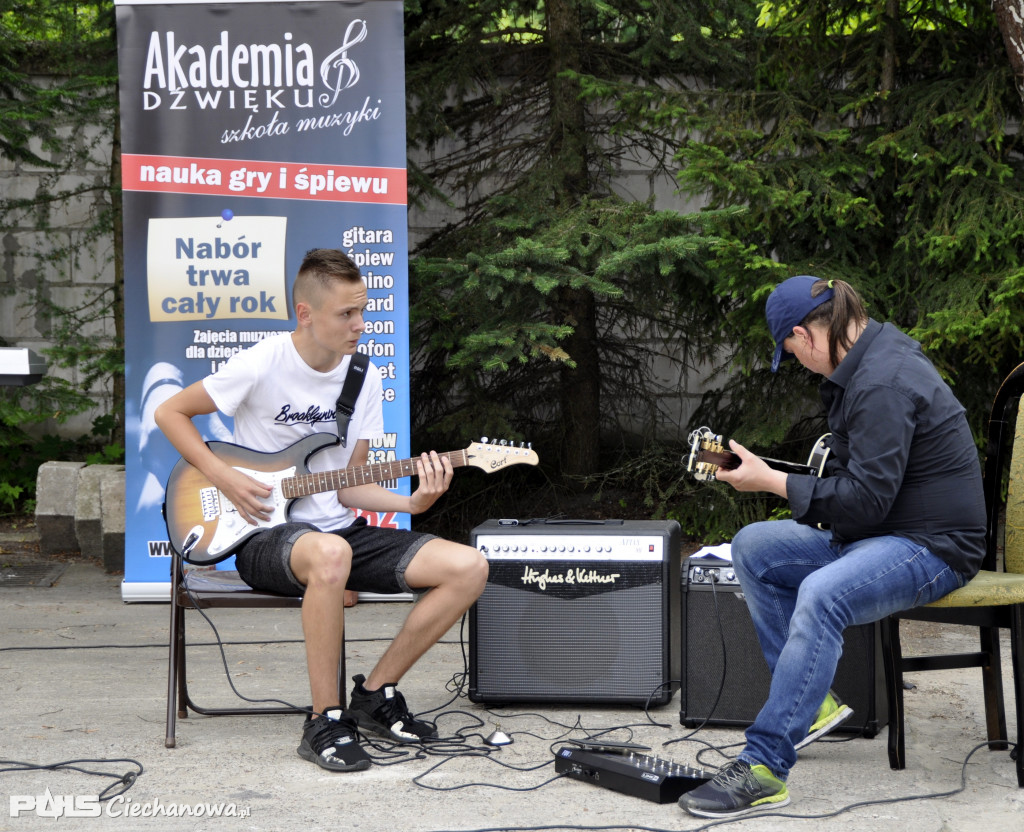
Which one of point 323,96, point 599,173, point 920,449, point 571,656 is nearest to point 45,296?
point 323,96

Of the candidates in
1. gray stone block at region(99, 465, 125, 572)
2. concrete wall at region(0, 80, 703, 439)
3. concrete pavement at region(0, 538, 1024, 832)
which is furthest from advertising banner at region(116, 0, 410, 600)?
concrete wall at region(0, 80, 703, 439)

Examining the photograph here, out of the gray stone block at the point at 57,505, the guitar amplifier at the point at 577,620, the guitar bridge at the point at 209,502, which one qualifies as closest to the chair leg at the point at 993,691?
the guitar amplifier at the point at 577,620

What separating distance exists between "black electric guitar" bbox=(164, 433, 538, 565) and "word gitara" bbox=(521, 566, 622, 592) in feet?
1.40

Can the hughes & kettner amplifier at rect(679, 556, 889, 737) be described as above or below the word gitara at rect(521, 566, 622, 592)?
below

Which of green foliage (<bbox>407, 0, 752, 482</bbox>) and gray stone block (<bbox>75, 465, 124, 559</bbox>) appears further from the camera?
gray stone block (<bbox>75, 465, 124, 559</bbox>)

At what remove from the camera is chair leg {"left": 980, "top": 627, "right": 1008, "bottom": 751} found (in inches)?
120

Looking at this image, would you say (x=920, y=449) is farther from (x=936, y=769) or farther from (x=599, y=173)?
(x=599, y=173)

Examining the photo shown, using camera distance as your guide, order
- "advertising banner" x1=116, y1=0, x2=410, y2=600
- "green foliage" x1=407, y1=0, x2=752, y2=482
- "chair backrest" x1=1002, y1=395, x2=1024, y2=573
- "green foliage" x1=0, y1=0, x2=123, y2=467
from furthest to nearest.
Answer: "green foliage" x1=0, y1=0, x2=123, y2=467 < "green foliage" x1=407, y1=0, x2=752, y2=482 < "advertising banner" x1=116, y1=0, x2=410, y2=600 < "chair backrest" x1=1002, y1=395, x2=1024, y2=573

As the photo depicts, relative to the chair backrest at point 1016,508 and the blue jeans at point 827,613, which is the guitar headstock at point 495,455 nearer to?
the blue jeans at point 827,613

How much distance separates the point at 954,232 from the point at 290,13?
3.10 metres

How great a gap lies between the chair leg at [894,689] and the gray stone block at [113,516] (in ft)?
12.7

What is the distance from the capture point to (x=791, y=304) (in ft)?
9.21

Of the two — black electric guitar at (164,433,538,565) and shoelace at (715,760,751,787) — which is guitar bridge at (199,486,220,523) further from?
shoelace at (715,760,751,787)

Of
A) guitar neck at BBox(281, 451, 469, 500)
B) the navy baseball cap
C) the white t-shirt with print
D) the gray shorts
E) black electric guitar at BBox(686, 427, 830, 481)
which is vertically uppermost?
the navy baseball cap
